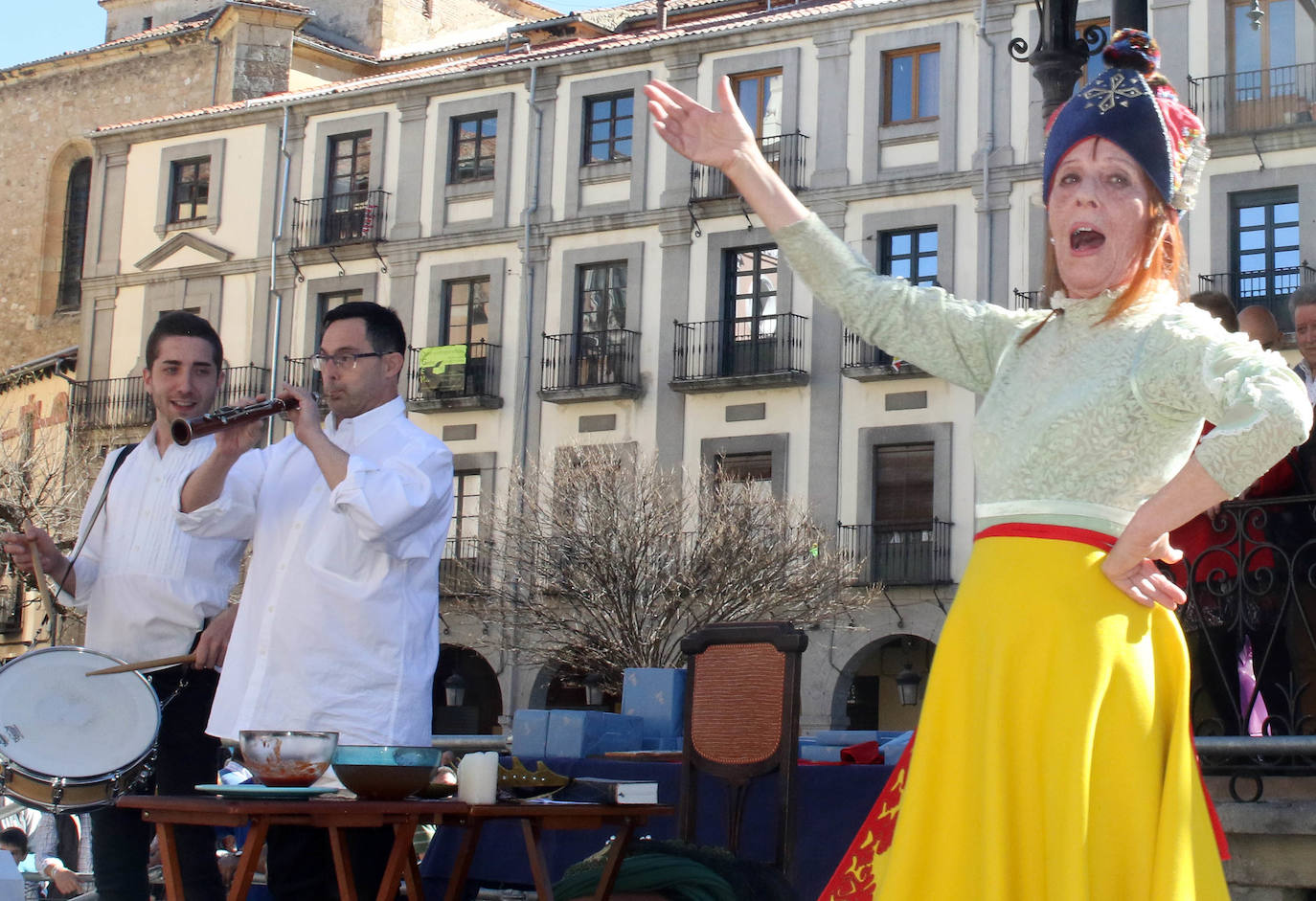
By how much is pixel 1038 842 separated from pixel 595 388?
25897 millimetres

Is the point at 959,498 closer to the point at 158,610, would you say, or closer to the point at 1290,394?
the point at 158,610

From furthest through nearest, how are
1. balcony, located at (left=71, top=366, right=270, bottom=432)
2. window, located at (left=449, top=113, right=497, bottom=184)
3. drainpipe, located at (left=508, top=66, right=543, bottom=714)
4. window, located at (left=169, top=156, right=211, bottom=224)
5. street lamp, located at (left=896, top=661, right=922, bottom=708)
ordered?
window, located at (left=169, top=156, right=211, bottom=224)
balcony, located at (left=71, top=366, right=270, bottom=432)
window, located at (left=449, top=113, right=497, bottom=184)
drainpipe, located at (left=508, top=66, right=543, bottom=714)
street lamp, located at (left=896, top=661, right=922, bottom=708)

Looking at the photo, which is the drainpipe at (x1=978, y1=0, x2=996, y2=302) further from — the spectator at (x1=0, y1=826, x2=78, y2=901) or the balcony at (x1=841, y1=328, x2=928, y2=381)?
the spectator at (x1=0, y1=826, x2=78, y2=901)

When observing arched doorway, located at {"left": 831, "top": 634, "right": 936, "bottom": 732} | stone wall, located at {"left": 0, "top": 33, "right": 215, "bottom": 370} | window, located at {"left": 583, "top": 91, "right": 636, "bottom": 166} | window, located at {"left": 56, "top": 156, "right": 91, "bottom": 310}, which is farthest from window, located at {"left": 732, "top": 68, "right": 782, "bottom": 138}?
window, located at {"left": 56, "top": 156, "right": 91, "bottom": 310}

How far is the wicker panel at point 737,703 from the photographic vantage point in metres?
5.05

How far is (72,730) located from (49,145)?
39.6 meters

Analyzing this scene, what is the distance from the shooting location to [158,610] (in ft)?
16.7

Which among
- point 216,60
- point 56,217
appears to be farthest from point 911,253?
point 56,217

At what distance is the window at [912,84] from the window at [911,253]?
6.10ft

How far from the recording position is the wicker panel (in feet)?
16.6

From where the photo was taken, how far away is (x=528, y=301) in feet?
99.6

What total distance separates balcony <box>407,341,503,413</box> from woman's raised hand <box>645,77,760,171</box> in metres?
26.2

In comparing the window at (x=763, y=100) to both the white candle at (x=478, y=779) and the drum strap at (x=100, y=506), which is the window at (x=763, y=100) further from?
the white candle at (x=478, y=779)

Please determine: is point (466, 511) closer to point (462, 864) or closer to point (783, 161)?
point (783, 161)
